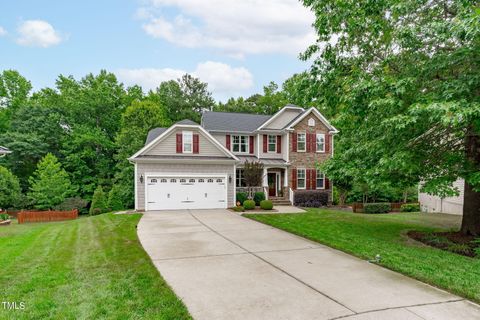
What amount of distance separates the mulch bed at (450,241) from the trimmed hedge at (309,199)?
424 inches

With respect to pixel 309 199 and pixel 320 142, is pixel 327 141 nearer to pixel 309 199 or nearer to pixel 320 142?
pixel 320 142

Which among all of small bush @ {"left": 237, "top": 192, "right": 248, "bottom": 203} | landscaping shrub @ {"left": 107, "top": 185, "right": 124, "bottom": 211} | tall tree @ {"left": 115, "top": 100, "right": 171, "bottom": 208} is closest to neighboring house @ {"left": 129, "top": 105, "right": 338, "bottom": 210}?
small bush @ {"left": 237, "top": 192, "right": 248, "bottom": 203}

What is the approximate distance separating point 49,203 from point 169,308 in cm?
2313

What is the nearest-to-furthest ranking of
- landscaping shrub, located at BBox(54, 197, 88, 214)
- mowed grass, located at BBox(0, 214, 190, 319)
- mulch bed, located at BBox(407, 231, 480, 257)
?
mowed grass, located at BBox(0, 214, 190, 319) < mulch bed, located at BBox(407, 231, 480, 257) < landscaping shrub, located at BBox(54, 197, 88, 214)

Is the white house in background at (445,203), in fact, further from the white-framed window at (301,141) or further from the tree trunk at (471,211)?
the white-framed window at (301,141)

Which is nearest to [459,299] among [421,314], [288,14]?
[421,314]

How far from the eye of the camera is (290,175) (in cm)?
2178

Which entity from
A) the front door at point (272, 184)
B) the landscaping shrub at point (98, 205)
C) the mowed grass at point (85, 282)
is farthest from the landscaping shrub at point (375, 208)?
the landscaping shrub at point (98, 205)

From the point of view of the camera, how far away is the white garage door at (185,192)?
17.2 m

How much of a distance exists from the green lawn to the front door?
9229 millimetres

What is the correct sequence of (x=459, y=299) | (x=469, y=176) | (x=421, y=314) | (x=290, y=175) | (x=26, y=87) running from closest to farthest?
(x=421, y=314)
(x=459, y=299)
(x=469, y=176)
(x=290, y=175)
(x=26, y=87)

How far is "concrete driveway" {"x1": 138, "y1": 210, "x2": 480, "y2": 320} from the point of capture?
4.22m

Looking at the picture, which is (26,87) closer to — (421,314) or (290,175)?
(290,175)

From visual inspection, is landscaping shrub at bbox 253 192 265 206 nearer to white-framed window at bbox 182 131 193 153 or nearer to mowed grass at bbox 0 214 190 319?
white-framed window at bbox 182 131 193 153
